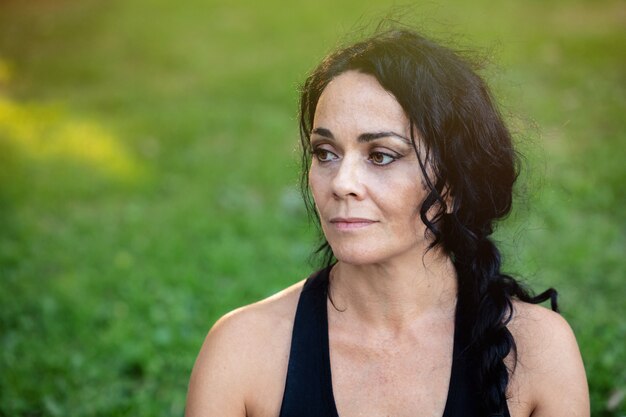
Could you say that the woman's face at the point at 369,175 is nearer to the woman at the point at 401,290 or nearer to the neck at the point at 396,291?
the woman at the point at 401,290

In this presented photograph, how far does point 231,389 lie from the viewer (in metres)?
2.72

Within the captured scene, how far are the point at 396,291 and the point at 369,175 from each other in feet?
1.50

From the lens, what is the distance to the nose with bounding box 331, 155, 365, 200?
8.35ft

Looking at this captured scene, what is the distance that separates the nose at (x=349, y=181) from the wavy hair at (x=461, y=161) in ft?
0.66

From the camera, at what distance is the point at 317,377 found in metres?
2.75

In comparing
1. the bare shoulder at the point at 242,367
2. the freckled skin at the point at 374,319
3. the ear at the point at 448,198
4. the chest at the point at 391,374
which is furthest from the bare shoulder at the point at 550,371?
the bare shoulder at the point at 242,367

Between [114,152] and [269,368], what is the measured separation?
5.12 m

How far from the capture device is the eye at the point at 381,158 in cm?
259

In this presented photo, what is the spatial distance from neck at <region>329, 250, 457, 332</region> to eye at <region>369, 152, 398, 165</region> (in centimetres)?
36

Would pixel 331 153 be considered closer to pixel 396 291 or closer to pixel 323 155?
pixel 323 155

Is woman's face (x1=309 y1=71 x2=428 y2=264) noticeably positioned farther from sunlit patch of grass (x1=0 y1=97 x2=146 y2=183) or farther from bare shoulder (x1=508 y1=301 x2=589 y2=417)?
sunlit patch of grass (x1=0 y1=97 x2=146 y2=183)

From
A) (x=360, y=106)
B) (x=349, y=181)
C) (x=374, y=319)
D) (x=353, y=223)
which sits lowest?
(x=374, y=319)

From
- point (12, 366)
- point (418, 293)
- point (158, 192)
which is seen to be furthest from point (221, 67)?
point (418, 293)

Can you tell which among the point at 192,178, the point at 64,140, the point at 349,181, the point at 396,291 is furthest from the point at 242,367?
the point at 64,140
